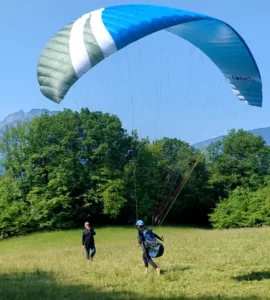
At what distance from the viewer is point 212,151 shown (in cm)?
5722

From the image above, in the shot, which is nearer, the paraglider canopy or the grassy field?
the grassy field

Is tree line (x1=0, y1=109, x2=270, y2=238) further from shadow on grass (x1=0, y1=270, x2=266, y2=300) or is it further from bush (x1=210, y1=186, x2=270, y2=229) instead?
shadow on grass (x1=0, y1=270, x2=266, y2=300)

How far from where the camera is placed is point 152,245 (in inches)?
439

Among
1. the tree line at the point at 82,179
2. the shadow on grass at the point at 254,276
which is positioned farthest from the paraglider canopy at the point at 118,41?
the tree line at the point at 82,179

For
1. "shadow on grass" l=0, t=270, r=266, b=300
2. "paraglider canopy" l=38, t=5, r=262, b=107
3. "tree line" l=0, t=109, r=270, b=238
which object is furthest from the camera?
"tree line" l=0, t=109, r=270, b=238

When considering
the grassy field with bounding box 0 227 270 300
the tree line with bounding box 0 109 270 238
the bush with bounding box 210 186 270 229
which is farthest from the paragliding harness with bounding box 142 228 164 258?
the bush with bounding box 210 186 270 229

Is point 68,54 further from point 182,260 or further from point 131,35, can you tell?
point 182,260

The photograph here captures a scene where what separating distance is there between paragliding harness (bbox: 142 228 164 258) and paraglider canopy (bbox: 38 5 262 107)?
440cm

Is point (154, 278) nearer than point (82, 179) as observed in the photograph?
Yes

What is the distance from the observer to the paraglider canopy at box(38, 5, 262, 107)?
935 centimetres

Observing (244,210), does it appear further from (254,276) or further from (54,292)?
(54,292)

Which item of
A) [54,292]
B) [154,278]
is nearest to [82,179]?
[154,278]

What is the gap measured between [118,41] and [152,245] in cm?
530

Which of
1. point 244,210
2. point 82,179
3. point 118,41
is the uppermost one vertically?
point 118,41
